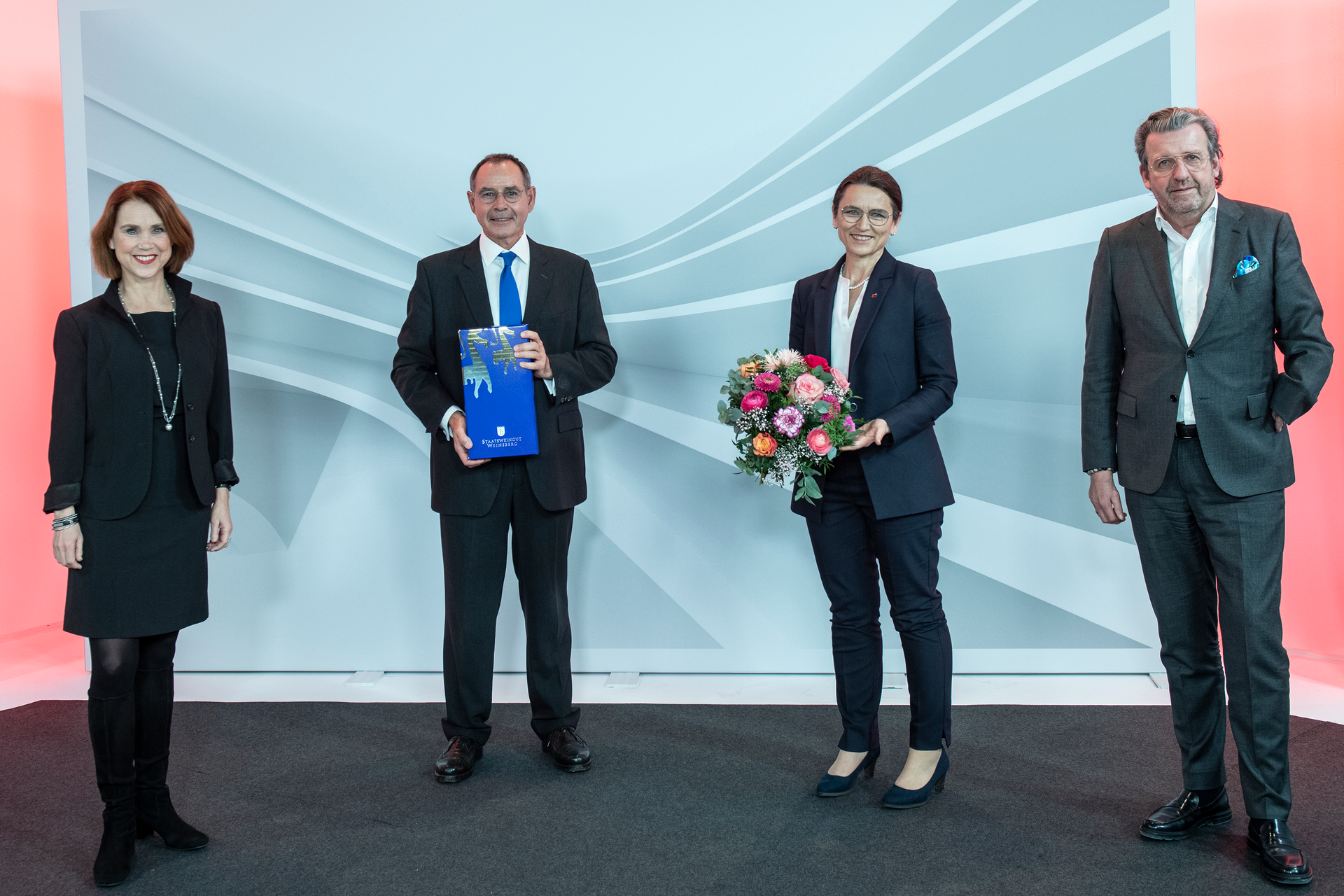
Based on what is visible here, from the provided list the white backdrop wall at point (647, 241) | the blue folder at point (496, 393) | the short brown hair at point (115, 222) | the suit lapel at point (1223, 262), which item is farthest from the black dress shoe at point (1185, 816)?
the short brown hair at point (115, 222)

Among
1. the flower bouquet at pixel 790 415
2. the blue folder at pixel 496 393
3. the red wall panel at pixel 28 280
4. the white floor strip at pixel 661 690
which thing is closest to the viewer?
the flower bouquet at pixel 790 415

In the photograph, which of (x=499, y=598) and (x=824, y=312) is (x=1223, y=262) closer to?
(x=824, y=312)

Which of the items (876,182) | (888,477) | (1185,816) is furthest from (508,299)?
(1185,816)

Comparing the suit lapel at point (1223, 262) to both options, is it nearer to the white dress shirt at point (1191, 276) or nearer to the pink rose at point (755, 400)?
the white dress shirt at point (1191, 276)

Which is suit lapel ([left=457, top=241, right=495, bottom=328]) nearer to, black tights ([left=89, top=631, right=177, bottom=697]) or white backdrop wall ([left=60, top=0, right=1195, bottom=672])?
white backdrop wall ([left=60, top=0, right=1195, bottom=672])

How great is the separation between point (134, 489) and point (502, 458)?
1.07 meters

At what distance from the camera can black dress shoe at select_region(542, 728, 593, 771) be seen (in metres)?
3.04

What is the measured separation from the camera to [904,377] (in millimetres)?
2709

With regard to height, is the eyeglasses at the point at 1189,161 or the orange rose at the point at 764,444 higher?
the eyeglasses at the point at 1189,161

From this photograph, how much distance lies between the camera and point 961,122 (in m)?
3.75

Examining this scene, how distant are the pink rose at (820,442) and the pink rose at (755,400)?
0.16 m

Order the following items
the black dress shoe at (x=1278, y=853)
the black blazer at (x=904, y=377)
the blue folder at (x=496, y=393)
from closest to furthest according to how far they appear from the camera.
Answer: the black dress shoe at (x=1278, y=853) < the black blazer at (x=904, y=377) < the blue folder at (x=496, y=393)

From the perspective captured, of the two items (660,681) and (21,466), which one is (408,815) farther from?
(21,466)

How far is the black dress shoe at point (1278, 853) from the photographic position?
2184 mm
